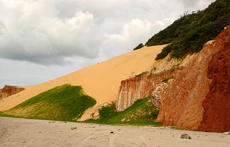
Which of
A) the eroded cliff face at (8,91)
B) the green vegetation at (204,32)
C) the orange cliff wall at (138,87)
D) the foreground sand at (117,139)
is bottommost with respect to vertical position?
the foreground sand at (117,139)

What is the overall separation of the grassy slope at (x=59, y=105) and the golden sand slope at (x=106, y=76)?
1.98 m

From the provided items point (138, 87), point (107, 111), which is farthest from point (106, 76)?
point (138, 87)

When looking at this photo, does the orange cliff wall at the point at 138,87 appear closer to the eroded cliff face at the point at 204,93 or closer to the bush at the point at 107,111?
the bush at the point at 107,111

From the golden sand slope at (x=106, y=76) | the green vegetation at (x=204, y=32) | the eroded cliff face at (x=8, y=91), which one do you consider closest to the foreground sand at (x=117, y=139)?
the green vegetation at (x=204, y=32)

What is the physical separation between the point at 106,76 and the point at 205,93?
41206mm

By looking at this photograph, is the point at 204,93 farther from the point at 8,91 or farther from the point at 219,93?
the point at 8,91

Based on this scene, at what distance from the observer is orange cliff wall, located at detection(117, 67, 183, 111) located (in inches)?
1330

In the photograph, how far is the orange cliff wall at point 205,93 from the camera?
45.8ft

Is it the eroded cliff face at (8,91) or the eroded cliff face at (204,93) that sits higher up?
the eroded cliff face at (8,91)

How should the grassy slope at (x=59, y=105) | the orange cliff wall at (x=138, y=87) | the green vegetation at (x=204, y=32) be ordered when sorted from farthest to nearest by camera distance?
the grassy slope at (x=59, y=105)
the green vegetation at (x=204, y=32)
the orange cliff wall at (x=138, y=87)

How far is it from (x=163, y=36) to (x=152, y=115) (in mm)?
47754

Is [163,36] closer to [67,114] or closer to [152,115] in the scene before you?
[67,114]

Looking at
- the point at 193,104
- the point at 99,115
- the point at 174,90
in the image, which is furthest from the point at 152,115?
the point at 99,115

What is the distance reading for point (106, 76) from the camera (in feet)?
185
